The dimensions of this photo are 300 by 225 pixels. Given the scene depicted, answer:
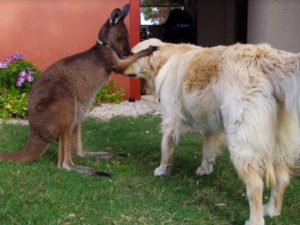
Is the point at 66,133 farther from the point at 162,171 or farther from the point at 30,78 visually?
the point at 30,78

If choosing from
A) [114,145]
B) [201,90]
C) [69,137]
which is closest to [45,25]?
[114,145]

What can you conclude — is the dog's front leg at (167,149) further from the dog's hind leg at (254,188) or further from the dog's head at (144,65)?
the dog's hind leg at (254,188)

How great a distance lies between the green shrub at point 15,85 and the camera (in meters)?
8.30

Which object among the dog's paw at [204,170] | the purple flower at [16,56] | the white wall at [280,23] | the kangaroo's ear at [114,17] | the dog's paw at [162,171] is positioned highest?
the kangaroo's ear at [114,17]

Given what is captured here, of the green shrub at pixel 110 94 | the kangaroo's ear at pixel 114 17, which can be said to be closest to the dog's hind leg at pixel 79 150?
the kangaroo's ear at pixel 114 17

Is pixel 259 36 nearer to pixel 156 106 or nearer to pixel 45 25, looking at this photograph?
pixel 156 106

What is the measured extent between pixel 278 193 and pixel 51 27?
20.4 feet

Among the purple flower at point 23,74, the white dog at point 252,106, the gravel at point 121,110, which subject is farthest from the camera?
A: the gravel at point 121,110

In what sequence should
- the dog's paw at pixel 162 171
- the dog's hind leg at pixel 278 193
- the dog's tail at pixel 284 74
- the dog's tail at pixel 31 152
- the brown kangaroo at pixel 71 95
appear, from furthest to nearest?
the dog's tail at pixel 31 152, the brown kangaroo at pixel 71 95, the dog's paw at pixel 162 171, the dog's hind leg at pixel 278 193, the dog's tail at pixel 284 74

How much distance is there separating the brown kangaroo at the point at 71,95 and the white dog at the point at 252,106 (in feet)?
3.71

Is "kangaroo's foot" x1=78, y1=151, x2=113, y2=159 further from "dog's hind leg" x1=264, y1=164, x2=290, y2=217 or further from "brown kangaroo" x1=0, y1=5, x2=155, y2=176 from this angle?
"dog's hind leg" x1=264, y1=164, x2=290, y2=217

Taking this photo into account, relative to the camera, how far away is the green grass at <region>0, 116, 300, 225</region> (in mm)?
4406

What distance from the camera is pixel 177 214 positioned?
449cm

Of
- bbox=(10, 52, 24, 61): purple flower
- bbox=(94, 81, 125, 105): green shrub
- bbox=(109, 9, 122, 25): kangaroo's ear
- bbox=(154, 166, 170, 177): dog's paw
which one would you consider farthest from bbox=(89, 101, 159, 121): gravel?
bbox=(154, 166, 170, 177): dog's paw
